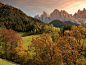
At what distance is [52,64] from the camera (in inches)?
739

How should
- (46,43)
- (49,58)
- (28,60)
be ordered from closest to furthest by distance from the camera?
(49,58) < (46,43) < (28,60)

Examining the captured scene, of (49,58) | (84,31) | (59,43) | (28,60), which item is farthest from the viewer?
(84,31)

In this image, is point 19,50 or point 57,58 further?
point 19,50

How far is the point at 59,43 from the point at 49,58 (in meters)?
9.52

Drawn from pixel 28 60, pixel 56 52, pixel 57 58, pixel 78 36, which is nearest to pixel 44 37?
pixel 56 52

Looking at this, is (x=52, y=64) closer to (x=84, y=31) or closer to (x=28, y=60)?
(x=28, y=60)

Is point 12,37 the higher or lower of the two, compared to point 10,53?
higher

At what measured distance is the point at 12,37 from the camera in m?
30.5

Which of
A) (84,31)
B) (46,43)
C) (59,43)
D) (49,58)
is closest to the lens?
(49,58)

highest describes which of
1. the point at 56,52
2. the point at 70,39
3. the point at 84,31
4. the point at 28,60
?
the point at 84,31

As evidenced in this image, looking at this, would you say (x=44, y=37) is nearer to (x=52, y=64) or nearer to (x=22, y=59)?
(x=52, y=64)

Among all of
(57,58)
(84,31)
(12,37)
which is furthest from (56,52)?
(12,37)

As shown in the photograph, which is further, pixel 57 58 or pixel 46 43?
pixel 46 43

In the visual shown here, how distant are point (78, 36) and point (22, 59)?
2954cm
